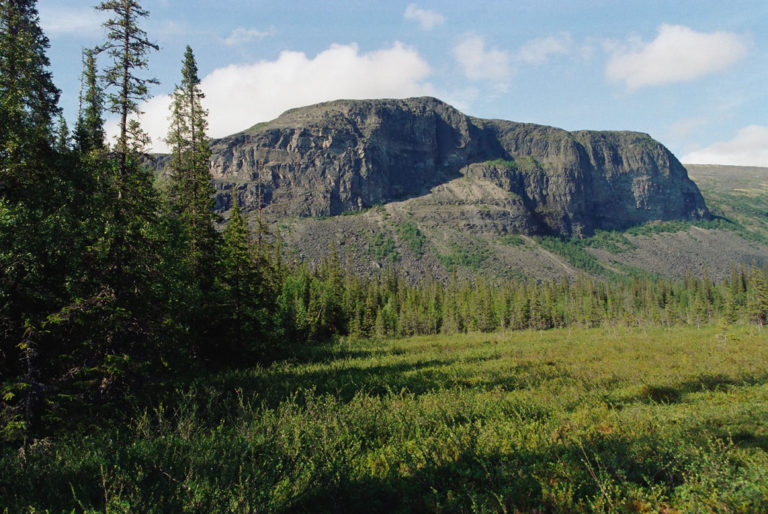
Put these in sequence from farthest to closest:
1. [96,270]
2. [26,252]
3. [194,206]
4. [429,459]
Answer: [194,206], [96,270], [26,252], [429,459]

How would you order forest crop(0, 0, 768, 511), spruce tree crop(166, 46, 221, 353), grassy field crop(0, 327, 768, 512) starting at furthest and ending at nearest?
spruce tree crop(166, 46, 221, 353) < forest crop(0, 0, 768, 511) < grassy field crop(0, 327, 768, 512)

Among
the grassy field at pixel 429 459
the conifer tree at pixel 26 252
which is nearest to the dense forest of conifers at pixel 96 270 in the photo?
the conifer tree at pixel 26 252

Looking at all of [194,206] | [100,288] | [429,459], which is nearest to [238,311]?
[194,206]

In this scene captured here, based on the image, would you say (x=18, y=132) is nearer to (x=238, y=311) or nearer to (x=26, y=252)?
(x=26, y=252)

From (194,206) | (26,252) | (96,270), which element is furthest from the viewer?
(194,206)

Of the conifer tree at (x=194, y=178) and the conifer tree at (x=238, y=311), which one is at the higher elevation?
the conifer tree at (x=194, y=178)

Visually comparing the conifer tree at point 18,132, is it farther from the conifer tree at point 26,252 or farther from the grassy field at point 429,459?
the grassy field at point 429,459

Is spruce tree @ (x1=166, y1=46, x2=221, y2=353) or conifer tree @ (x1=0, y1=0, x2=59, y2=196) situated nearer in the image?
conifer tree @ (x1=0, y1=0, x2=59, y2=196)

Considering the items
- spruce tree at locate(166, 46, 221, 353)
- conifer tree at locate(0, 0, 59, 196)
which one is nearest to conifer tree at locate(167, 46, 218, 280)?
spruce tree at locate(166, 46, 221, 353)

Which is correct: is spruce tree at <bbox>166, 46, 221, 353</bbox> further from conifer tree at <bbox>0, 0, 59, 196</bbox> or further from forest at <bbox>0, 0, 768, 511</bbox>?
conifer tree at <bbox>0, 0, 59, 196</bbox>

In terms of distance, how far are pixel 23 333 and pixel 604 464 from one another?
13200mm

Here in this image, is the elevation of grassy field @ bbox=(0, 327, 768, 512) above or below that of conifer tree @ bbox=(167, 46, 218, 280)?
below

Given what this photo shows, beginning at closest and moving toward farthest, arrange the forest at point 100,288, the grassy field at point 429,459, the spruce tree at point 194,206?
the grassy field at point 429,459
the forest at point 100,288
the spruce tree at point 194,206

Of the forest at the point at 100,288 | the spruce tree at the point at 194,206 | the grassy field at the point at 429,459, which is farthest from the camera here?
the spruce tree at the point at 194,206
